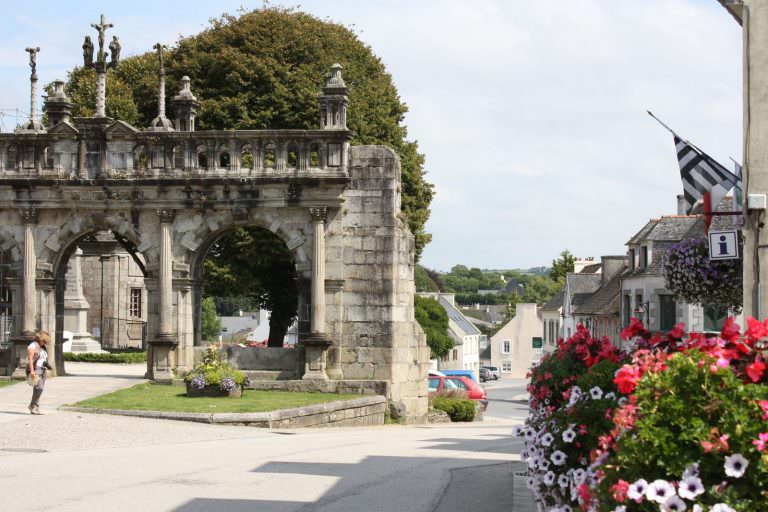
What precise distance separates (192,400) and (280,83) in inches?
625

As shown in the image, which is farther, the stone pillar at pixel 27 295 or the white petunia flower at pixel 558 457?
the stone pillar at pixel 27 295

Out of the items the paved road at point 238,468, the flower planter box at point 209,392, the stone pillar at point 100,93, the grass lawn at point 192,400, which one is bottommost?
the paved road at point 238,468

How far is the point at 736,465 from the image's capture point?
5777mm

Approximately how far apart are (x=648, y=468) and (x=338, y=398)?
1797cm

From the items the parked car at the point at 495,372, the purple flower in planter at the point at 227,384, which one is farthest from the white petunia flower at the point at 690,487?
the parked car at the point at 495,372

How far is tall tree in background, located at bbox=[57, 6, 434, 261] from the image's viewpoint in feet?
117

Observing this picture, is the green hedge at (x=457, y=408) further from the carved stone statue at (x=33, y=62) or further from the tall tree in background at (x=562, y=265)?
the tall tree in background at (x=562, y=265)

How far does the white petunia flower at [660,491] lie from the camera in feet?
19.1

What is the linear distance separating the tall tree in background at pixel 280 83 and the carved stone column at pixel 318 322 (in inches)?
426

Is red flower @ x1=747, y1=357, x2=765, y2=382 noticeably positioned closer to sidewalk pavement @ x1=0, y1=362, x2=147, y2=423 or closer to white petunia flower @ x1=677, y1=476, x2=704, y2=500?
white petunia flower @ x1=677, y1=476, x2=704, y2=500

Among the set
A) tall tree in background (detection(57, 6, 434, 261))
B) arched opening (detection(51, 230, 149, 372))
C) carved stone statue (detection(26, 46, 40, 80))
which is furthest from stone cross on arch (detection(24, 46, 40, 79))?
arched opening (detection(51, 230, 149, 372))

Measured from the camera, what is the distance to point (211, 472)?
14016 mm

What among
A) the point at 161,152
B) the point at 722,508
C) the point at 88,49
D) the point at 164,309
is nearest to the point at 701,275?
the point at 722,508

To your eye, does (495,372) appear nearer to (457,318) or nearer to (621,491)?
(457,318)
